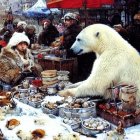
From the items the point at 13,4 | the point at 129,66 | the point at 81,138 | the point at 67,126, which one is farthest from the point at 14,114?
the point at 13,4

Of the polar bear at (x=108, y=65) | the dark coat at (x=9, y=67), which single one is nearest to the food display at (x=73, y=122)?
the polar bear at (x=108, y=65)

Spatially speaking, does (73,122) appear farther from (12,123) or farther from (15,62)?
(15,62)

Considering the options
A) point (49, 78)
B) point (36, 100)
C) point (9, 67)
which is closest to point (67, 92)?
point (36, 100)

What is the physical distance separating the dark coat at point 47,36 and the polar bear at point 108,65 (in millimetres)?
4618

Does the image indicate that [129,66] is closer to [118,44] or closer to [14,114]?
[118,44]

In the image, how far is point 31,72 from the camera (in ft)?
15.3

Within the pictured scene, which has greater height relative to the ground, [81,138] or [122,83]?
[122,83]

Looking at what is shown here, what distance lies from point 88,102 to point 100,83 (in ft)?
0.71

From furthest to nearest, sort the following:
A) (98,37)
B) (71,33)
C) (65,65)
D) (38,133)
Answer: (65,65) → (71,33) → (98,37) → (38,133)

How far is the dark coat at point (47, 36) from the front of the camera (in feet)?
26.4

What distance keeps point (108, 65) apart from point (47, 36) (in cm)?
500

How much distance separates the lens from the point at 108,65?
128 inches

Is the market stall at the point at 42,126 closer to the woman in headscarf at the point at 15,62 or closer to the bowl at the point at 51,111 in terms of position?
the bowl at the point at 51,111

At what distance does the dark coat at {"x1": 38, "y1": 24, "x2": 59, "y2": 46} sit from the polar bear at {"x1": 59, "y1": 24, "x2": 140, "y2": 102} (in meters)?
4.62
